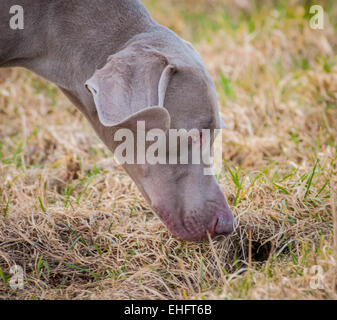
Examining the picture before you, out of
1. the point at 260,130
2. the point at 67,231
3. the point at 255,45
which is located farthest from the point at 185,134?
the point at 255,45

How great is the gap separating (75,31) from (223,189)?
134 centimetres

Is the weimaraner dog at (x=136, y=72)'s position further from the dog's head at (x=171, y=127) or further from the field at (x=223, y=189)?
the field at (x=223, y=189)

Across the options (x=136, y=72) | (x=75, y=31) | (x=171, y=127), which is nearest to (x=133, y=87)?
(x=136, y=72)

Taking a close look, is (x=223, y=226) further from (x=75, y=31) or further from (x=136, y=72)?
(x=75, y=31)

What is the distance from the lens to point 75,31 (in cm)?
272

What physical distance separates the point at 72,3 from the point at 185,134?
934 millimetres

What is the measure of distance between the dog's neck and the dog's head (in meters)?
0.18

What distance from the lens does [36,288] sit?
2604 millimetres

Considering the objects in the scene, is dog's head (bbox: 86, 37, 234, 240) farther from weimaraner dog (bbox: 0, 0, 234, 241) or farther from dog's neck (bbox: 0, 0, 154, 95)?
dog's neck (bbox: 0, 0, 154, 95)

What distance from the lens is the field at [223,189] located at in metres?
2.56

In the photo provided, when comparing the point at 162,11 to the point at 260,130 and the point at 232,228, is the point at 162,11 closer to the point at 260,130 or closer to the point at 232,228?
the point at 260,130

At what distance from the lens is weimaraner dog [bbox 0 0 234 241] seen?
2412mm

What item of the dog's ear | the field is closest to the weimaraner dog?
the dog's ear
